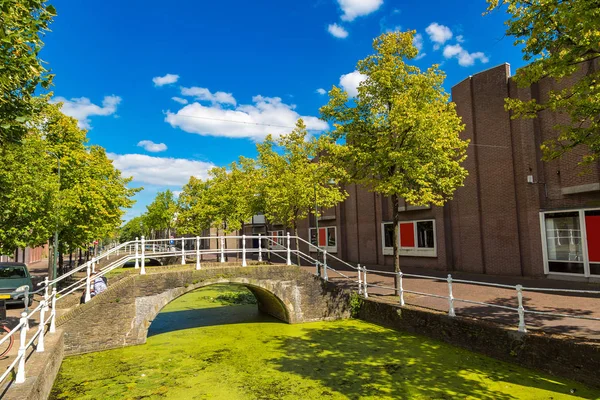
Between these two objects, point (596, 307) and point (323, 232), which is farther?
point (323, 232)

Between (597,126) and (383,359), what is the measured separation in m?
6.87

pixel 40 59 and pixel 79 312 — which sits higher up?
pixel 40 59

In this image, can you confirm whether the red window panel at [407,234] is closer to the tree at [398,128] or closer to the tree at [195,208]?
the tree at [398,128]

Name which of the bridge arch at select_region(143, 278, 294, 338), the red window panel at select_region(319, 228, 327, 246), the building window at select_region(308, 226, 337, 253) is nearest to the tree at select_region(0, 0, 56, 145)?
the bridge arch at select_region(143, 278, 294, 338)

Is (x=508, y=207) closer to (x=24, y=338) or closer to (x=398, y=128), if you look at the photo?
(x=398, y=128)

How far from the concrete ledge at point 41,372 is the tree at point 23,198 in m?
3.74

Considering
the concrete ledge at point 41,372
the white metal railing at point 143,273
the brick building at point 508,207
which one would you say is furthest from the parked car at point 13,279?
the brick building at point 508,207

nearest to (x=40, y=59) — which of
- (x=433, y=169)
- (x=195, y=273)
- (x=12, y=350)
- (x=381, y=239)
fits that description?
(x=12, y=350)

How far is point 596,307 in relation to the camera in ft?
31.0

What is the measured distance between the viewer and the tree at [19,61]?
220 inches

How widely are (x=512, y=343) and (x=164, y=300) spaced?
960 cm

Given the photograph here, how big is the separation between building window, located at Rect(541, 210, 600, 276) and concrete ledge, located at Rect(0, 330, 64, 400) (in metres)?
17.2

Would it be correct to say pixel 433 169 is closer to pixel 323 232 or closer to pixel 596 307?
pixel 596 307

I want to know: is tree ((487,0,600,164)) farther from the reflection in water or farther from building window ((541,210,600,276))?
the reflection in water
